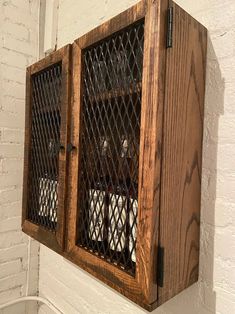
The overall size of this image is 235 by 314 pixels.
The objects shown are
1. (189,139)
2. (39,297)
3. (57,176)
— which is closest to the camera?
(189,139)

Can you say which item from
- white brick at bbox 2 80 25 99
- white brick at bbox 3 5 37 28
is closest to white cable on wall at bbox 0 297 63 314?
white brick at bbox 2 80 25 99

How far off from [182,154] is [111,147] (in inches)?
7.6

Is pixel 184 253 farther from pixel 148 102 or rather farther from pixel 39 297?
pixel 39 297

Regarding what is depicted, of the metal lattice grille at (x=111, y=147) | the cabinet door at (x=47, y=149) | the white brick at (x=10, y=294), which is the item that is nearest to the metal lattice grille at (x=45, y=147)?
the cabinet door at (x=47, y=149)

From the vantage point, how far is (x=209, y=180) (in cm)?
74

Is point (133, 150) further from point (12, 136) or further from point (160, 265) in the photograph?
point (12, 136)

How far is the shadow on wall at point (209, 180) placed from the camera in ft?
2.37

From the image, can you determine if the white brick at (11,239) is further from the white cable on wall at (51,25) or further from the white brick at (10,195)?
the white cable on wall at (51,25)

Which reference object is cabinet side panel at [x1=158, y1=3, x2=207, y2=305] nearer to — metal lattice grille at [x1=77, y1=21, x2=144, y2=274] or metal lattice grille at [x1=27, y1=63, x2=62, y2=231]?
metal lattice grille at [x1=77, y1=21, x2=144, y2=274]

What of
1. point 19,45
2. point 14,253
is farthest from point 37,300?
point 19,45

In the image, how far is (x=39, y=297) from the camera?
142cm

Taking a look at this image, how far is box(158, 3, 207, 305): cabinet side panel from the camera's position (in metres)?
0.61

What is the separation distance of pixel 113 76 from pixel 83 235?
0.47 metres

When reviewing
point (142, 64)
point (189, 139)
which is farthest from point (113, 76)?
point (189, 139)
